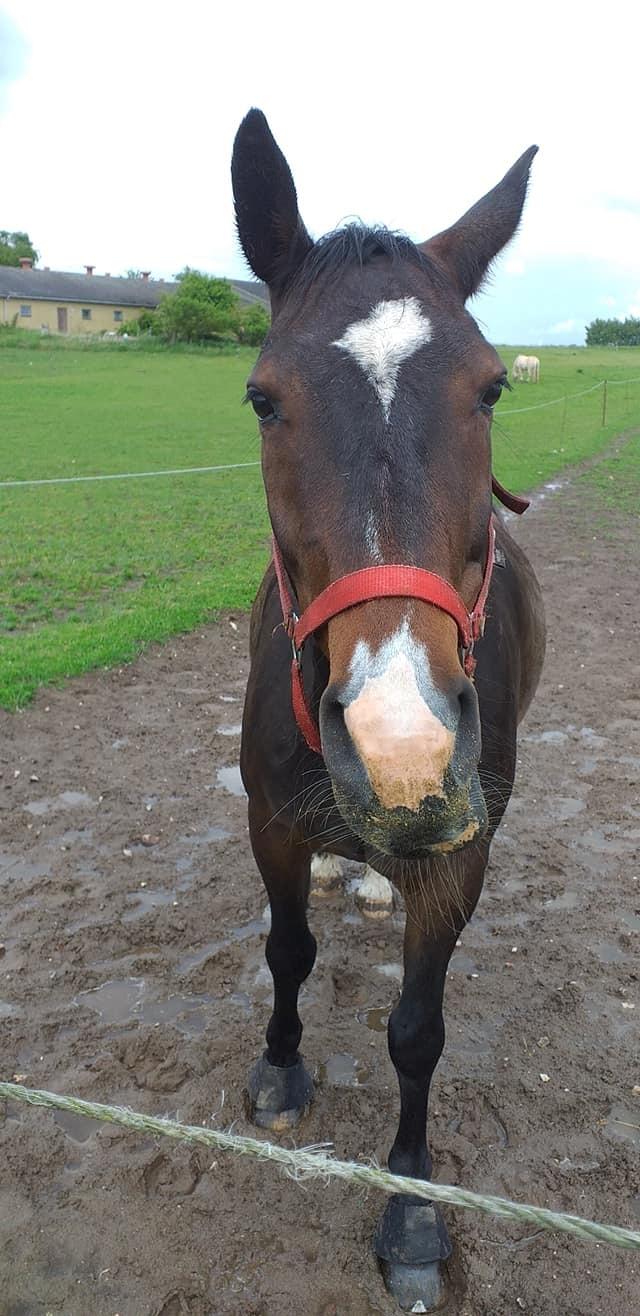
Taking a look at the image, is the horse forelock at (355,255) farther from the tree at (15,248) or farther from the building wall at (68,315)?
the tree at (15,248)

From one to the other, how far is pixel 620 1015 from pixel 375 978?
1.02m

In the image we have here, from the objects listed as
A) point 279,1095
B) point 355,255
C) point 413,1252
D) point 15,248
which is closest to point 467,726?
point 355,255

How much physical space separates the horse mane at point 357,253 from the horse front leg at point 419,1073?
63.8 inches

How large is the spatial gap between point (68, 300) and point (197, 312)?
86.4ft

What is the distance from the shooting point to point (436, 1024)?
265 centimetres

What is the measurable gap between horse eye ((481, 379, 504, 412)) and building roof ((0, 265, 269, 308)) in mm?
68403

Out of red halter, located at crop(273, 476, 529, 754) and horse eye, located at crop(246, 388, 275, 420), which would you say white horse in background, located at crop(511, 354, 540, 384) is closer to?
horse eye, located at crop(246, 388, 275, 420)

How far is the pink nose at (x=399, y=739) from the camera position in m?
1.49

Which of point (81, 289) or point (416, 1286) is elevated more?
point (81, 289)

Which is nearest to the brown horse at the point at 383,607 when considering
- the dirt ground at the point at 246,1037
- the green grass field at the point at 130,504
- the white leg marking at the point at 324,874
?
the dirt ground at the point at 246,1037

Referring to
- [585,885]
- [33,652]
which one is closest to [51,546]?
[33,652]

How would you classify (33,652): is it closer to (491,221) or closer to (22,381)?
(491,221)

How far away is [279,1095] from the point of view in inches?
118

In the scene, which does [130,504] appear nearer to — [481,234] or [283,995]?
[283,995]
